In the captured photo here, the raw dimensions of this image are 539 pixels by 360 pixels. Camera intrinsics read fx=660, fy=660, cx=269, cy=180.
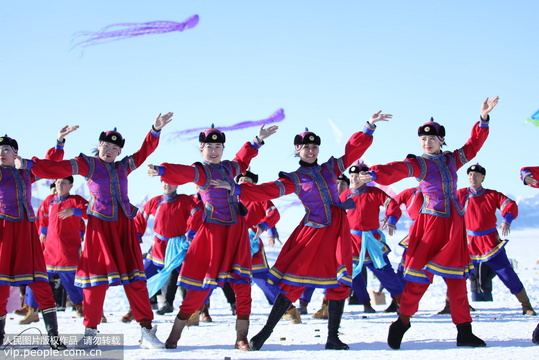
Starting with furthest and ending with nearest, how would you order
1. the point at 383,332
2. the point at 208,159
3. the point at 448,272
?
the point at 383,332 < the point at 208,159 < the point at 448,272

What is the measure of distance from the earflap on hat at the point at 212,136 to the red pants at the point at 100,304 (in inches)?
55.6

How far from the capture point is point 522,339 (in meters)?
5.84

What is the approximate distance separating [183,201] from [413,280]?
408 cm

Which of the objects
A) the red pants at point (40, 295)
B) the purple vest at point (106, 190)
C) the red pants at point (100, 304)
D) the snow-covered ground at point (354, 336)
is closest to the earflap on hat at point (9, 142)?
the purple vest at point (106, 190)

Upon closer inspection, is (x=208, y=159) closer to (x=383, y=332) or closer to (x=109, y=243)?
(x=109, y=243)

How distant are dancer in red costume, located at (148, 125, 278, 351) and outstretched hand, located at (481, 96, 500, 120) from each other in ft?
7.85

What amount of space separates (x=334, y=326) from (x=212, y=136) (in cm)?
200

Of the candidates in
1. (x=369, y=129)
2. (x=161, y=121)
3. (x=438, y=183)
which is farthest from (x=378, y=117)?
(x=161, y=121)

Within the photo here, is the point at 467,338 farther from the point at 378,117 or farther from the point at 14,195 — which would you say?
the point at 14,195

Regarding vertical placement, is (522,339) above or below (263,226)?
below

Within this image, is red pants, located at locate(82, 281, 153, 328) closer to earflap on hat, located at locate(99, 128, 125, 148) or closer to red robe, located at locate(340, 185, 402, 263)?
earflap on hat, located at locate(99, 128, 125, 148)

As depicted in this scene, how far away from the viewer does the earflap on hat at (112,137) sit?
20.0 feet

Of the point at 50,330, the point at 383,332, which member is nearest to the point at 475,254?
the point at 383,332

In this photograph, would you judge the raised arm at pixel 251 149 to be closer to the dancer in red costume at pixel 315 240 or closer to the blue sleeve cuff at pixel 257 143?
the blue sleeve cuff at pixel 257 143
